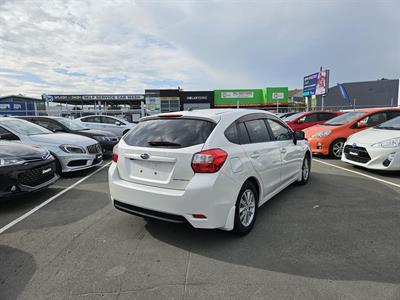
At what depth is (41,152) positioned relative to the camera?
4.82m

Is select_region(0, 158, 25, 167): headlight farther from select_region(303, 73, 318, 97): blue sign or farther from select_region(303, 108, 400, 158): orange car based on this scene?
select_region(303, 73, 318, 97): blue sign

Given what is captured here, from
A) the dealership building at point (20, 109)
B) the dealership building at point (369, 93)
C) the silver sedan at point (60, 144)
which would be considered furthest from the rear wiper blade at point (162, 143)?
the dealership building at point (369, 93)

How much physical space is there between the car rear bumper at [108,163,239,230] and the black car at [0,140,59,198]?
240 cm

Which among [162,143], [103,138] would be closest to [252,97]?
[103,138]

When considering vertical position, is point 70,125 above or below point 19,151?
above

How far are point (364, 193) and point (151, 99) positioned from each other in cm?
3949

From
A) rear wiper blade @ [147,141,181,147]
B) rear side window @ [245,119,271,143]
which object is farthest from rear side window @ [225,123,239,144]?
rear wiper blade @ [147,141,181,147]

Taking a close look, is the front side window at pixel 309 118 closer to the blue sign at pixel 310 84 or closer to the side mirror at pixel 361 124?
the side mirror at pixel 361 124

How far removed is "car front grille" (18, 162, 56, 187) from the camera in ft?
13.9

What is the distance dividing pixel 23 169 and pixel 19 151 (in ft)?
→ 1.58

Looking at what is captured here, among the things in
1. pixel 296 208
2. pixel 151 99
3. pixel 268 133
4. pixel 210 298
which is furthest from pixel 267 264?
pixel 151 99

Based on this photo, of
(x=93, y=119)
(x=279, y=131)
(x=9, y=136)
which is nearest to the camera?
(x=279, y=131)

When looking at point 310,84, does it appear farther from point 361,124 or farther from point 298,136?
point 298,136

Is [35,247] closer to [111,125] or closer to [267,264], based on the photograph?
[267,264]
